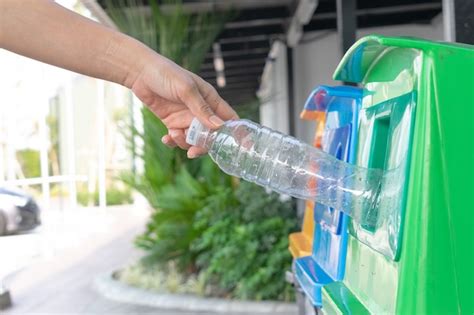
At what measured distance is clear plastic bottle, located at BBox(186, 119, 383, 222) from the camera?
158 cm

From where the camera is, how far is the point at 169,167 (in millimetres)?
6930

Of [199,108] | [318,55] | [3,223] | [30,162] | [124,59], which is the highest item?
[318,55]

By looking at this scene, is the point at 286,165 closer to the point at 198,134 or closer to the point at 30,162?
the point at 198,134

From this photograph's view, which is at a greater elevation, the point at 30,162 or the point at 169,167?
the point at 30,162

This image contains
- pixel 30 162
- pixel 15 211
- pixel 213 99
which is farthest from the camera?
pixel 30 162

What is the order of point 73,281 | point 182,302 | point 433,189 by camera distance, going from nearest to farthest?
point 433,189, point 182,302, point 73,281

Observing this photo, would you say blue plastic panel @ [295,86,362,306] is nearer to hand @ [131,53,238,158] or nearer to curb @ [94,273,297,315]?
hand @ [131,53,238,158]

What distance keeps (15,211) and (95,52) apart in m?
8.90

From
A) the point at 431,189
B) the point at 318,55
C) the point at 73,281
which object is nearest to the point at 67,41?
the point at 431,189

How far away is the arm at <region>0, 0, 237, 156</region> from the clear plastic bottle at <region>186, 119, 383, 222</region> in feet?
0.42

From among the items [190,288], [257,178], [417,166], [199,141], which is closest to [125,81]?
[199,141]

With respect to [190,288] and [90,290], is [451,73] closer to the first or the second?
[190,288]

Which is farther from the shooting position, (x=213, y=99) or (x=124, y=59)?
(x=213, y=99)

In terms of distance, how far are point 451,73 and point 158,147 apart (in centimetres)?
576
